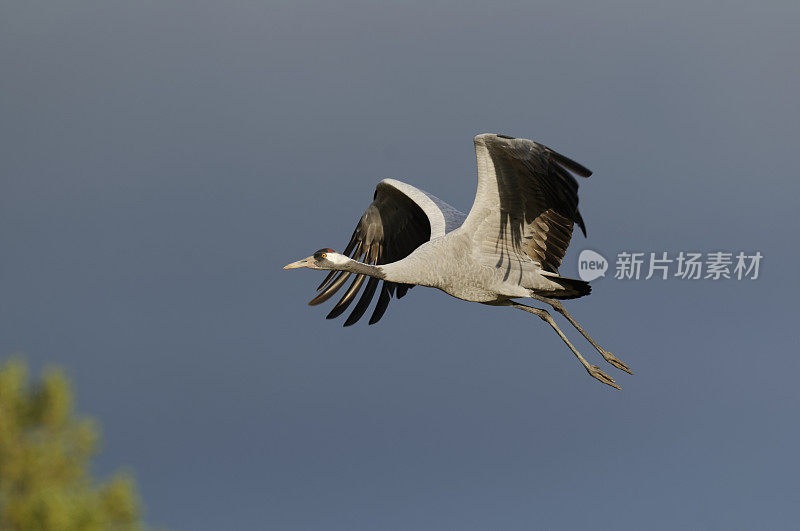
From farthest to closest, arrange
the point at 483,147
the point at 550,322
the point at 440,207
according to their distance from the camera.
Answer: the point at 440,207, the point at 550,322, the point at 483,147

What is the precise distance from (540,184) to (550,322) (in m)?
2.27

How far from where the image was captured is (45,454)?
11992 mm

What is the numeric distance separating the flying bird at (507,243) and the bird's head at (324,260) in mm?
13

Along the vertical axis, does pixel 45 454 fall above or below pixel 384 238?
below

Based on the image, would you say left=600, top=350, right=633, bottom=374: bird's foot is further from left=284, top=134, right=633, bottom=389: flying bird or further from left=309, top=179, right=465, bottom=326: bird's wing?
left=309, top=179, right=465, bottom=326: bird's wing

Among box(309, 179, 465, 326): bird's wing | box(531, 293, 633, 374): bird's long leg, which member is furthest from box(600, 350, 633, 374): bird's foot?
box(309, 179, 465, 326): bird's wing

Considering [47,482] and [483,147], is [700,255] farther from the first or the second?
[47,482]

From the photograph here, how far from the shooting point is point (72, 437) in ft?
40.5

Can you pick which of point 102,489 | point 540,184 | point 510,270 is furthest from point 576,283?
point 102,489

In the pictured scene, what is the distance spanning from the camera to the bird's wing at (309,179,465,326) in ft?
42.9

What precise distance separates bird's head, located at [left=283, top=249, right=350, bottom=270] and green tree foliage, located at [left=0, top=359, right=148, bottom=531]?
3.47 metres

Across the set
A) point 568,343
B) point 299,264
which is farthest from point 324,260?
point 568,343

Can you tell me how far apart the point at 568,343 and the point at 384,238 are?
3531 millimetres

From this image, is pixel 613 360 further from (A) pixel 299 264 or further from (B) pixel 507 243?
(A) pixel 299 264
